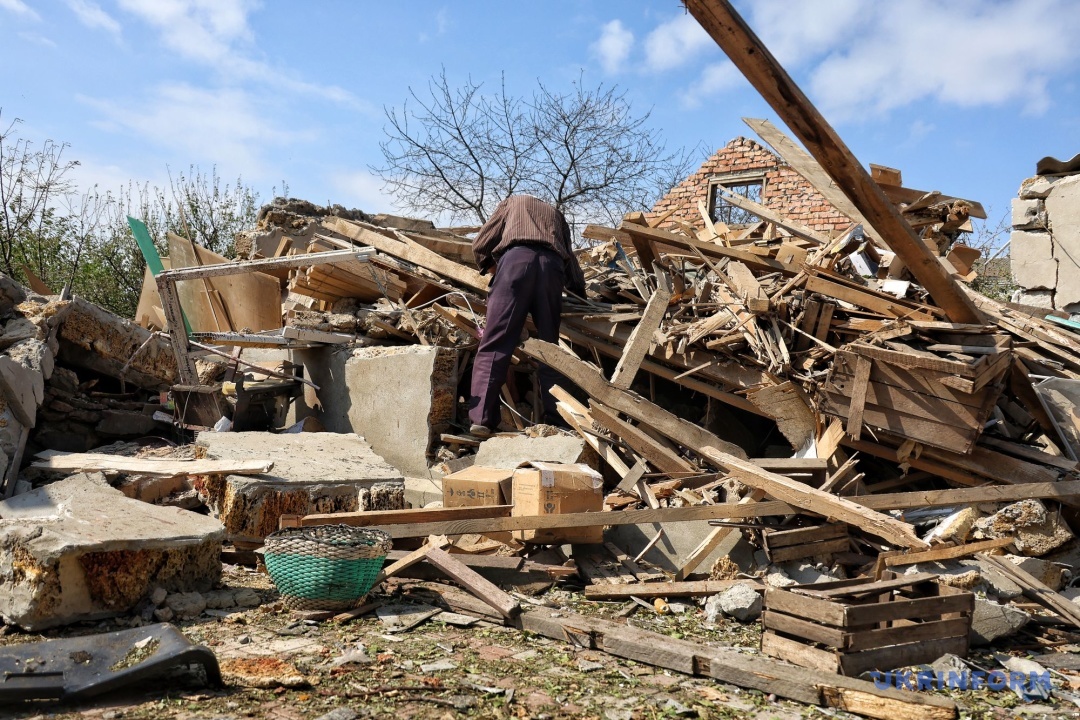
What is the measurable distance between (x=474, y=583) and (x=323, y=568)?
816 millimetres

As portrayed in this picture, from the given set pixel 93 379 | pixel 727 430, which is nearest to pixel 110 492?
pixel 93 379

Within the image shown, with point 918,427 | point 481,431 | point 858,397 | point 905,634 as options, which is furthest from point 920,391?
point 481,431

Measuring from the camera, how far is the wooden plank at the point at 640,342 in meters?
6.50

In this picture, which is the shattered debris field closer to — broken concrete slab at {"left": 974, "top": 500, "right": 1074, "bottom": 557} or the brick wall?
broken concrete slab at {"left": 974, "top": 500, "right": 1074, "bottom": 557}

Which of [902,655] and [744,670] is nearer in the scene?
[744,670]

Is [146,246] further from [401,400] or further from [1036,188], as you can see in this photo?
[1036,188]

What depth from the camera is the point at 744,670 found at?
12.2 ft

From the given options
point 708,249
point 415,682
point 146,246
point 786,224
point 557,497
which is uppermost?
point 786,224

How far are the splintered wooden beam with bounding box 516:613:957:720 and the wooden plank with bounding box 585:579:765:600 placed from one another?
0.69 metres

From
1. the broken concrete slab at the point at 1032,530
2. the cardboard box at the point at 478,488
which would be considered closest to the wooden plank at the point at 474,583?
the cardboard box at the point at 478,488

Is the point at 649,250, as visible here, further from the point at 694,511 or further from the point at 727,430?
the point at 694,511

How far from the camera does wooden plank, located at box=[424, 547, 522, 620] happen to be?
4438 mm

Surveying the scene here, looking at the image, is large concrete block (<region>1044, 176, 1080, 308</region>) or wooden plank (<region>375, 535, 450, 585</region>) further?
large concrete block (<region>1044, 176, 1080, 308</region>)

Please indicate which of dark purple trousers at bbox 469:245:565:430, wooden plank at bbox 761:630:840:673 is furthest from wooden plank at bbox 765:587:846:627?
dark purple trousers at bbox 469:245:565:430
